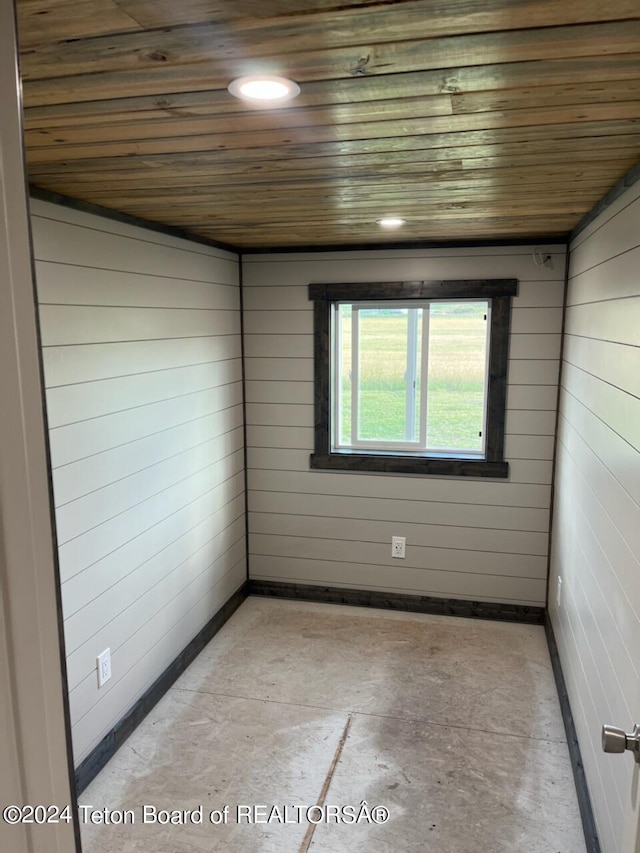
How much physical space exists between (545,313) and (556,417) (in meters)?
0.60

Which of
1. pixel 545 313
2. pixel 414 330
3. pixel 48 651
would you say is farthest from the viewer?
pixel 414 330

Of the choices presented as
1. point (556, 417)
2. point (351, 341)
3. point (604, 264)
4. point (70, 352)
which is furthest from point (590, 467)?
point (70, 352)

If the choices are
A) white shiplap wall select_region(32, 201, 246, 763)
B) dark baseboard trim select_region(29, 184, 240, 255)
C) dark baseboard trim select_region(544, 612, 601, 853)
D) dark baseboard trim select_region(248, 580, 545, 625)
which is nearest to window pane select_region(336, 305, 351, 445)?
white shiplap wall select_region(32, 201, 246, 763)

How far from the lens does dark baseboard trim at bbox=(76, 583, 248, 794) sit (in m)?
2.38

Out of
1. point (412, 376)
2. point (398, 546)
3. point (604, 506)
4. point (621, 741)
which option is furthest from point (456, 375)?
point (621, 741)

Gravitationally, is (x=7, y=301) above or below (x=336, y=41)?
below

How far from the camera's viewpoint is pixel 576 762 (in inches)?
93.6

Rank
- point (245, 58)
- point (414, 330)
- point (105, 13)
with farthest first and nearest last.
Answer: point (414, 330)
point (245, 58)
point (105, 13)

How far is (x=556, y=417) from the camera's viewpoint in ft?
11.3

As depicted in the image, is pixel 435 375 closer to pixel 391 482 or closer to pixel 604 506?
pixel 391 482

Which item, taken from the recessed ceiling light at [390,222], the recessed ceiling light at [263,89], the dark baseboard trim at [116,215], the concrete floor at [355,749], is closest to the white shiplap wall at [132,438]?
the dark baseboard trim at [116,215]

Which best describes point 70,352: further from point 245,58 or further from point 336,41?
point 336,41

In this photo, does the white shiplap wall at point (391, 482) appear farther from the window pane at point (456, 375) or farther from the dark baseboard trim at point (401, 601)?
the window pane at point (456, 375)

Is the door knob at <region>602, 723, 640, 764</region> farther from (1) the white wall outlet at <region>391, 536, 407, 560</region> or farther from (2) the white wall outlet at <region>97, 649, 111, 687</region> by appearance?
(1) the white wall outlet at <region>391, 536, 407, 560</region>
